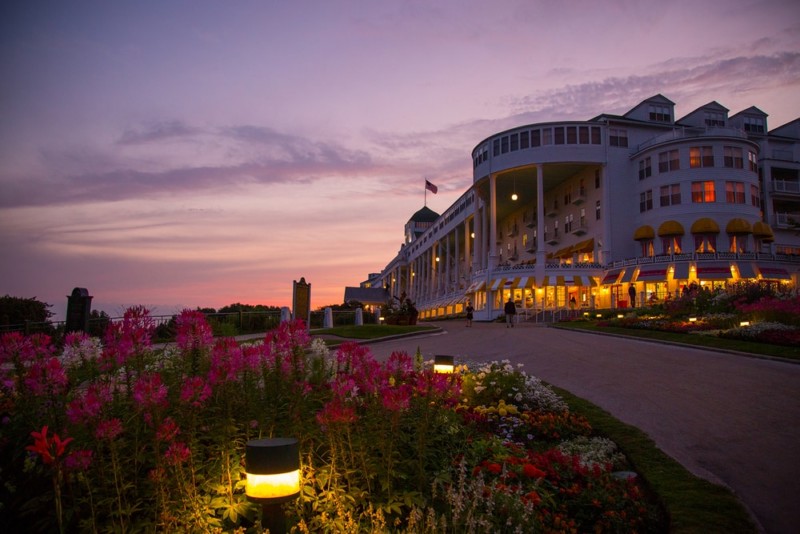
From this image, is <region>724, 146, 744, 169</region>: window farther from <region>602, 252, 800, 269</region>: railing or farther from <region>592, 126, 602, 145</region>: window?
<region>592, 126, 602, 145</region>: window

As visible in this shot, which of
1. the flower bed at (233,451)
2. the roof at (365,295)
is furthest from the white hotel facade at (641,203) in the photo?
the roof at (365,295)

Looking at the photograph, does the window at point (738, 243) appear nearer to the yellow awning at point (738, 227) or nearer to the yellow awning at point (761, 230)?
the yellow awning at point (738, 227)

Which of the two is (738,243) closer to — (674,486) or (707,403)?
(707,403)

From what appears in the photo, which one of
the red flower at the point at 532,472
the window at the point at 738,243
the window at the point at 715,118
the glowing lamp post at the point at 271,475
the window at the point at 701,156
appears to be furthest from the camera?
the window at the point at 715,118

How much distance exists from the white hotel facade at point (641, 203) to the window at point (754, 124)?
4.5 inches

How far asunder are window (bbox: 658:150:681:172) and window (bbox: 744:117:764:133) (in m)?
18.3

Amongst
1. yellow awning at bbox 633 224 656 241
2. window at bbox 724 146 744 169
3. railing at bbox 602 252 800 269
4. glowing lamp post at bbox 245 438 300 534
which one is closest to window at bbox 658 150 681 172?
window at bbox 724 146 744 169

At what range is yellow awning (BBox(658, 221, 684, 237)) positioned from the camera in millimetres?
45844

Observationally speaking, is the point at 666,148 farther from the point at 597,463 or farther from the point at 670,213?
the point at 597,463

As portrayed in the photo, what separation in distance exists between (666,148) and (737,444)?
150 ft

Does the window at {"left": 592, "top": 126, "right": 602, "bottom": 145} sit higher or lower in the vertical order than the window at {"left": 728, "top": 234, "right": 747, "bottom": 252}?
higher

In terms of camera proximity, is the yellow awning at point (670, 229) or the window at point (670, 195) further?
the window at point (670, 195)

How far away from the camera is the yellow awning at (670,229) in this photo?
4584cm

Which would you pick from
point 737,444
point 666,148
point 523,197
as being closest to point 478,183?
point 523,197
